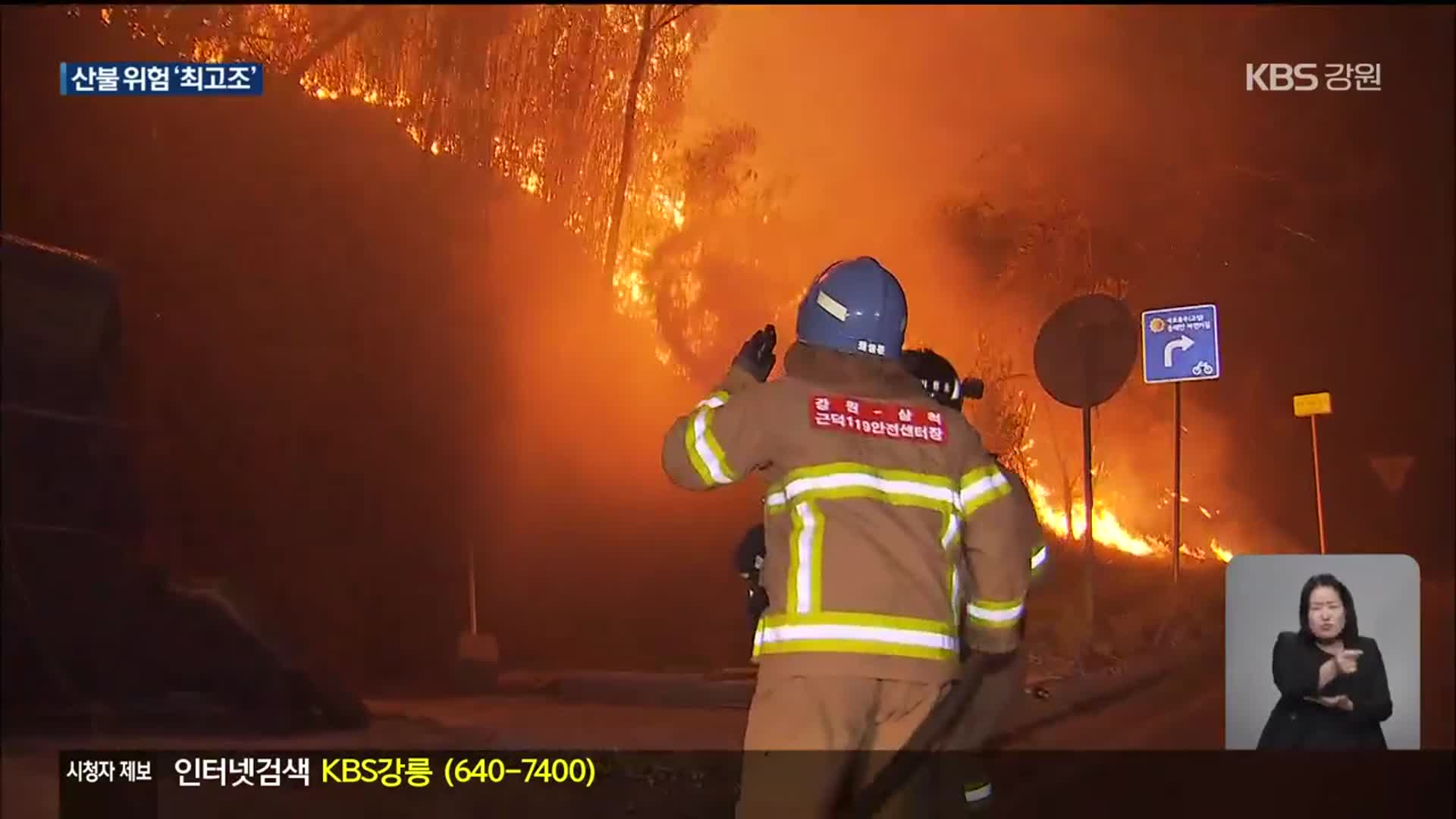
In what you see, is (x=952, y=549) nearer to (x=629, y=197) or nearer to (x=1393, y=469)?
(x=629, y=197)

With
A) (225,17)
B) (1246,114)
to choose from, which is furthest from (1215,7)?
(225,17)

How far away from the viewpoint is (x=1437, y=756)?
3.95 meters

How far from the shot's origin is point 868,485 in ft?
9.51

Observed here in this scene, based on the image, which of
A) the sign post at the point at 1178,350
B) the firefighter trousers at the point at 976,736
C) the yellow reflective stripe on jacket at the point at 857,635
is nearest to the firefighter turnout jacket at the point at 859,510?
the yellow reflective stripe on jacket at the point at 857,635

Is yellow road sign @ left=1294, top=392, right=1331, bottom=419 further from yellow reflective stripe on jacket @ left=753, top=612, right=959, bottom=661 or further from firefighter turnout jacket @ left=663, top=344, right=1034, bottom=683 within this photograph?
yellow reflective stripe on jacket @ left=753, top=612, right=959, bottom=661

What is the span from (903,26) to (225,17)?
215cm

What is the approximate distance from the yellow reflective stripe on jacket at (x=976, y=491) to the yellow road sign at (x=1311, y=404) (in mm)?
1447

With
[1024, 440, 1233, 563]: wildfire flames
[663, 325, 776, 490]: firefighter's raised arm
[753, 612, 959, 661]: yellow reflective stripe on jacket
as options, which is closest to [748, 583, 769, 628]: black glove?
[753, 612, 959, 661]: yellow reflective stripe on jacket

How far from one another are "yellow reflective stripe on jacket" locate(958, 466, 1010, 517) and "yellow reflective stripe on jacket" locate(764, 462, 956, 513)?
0.07 m

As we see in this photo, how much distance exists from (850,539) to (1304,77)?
234 cm

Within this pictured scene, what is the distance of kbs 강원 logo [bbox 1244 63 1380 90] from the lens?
13.2 feet

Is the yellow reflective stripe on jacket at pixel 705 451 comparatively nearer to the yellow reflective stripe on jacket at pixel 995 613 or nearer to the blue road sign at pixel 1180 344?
the yellow reflective stripe on jacket at pixel 995 613

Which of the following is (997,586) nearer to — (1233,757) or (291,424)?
(1233,757)

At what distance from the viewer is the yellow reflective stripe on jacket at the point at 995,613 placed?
3.08 m
